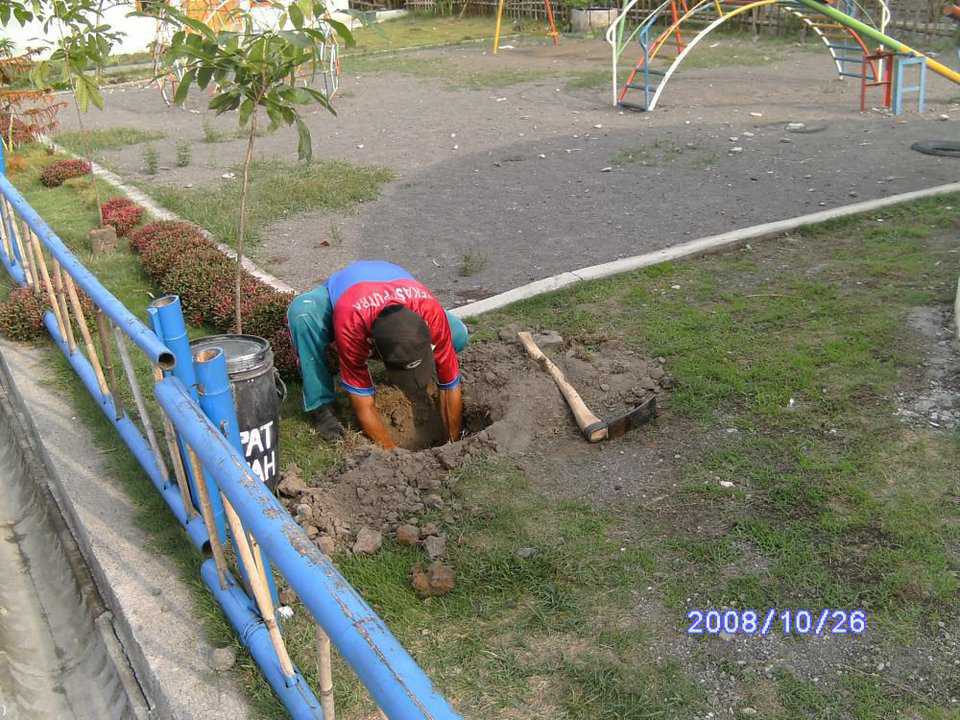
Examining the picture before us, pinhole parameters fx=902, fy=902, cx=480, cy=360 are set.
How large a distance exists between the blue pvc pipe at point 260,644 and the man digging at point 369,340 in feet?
4.23

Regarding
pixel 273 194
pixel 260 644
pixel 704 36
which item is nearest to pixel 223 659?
pixel 260 644

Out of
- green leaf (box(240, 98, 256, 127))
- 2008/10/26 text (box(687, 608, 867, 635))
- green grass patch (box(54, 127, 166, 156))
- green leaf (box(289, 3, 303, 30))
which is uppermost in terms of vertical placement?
green leaf (box(289, 3, 303, 30))

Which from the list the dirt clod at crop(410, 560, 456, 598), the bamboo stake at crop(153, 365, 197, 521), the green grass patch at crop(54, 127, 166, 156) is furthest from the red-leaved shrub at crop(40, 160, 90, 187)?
the dirt clod at crop(410, 560, 456, 598)

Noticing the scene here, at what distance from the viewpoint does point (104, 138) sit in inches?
475

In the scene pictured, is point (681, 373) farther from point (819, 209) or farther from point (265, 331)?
point (819, 209)

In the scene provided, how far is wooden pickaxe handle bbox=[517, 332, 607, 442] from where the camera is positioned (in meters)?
4.09

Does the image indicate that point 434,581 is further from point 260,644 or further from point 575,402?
point 575,402

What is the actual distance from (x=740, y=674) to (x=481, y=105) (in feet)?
37.6

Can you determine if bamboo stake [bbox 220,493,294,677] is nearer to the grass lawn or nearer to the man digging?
the grass lawn

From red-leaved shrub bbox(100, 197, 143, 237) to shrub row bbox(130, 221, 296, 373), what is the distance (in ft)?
1.51

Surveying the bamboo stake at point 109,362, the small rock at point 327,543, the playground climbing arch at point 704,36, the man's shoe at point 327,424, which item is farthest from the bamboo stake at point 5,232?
the playground climbing arch at point 704,36

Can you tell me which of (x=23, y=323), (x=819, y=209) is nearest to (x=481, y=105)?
(x=819, y=209)

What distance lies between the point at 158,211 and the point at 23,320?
2.94 meters

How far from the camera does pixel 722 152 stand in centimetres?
945
